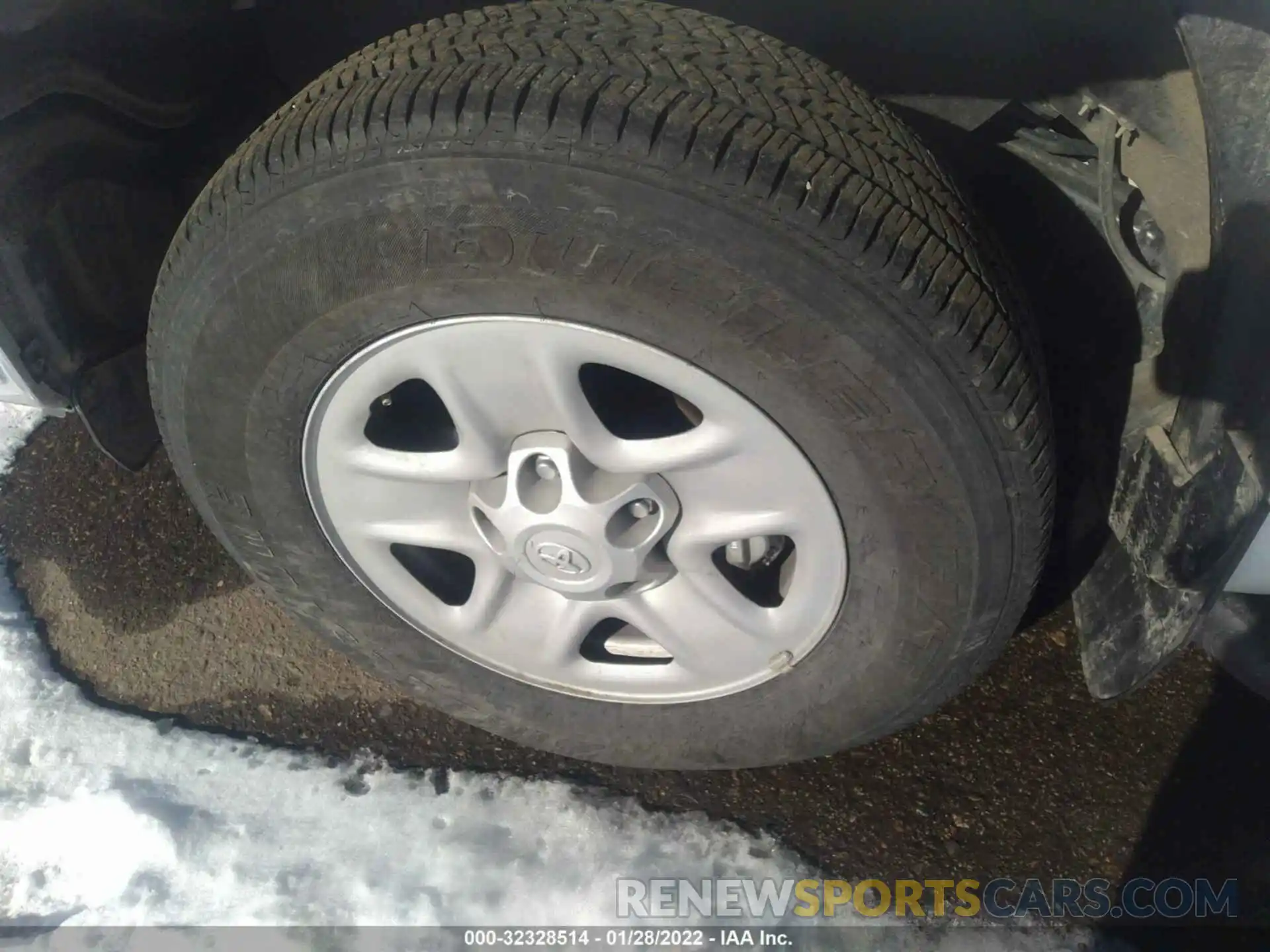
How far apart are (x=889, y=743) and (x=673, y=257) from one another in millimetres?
1254

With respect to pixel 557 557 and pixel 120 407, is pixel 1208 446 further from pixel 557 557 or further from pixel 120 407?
pixel 120 407

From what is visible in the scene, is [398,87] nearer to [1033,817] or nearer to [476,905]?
[476,905]

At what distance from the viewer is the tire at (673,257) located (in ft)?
4.42

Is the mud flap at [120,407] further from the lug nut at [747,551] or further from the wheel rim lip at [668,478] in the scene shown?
the lug nut at [747,551]

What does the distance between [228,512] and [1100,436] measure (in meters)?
1.60

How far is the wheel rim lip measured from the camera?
1454mm

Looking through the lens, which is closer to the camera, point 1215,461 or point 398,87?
point 398,87

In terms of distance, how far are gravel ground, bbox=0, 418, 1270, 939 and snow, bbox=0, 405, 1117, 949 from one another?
0.21 ft

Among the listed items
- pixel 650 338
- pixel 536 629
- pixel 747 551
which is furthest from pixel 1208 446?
pixel 536 629

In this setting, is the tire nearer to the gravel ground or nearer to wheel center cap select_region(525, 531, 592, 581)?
wheel center cap select_region(525, 531, 592, 581)

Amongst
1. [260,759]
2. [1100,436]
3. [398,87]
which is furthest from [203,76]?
[1100,436]

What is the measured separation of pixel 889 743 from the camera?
7.04 feet

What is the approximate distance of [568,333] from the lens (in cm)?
146

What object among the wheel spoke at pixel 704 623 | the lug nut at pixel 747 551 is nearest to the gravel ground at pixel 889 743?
the wheel spoke at pixel 704 623
